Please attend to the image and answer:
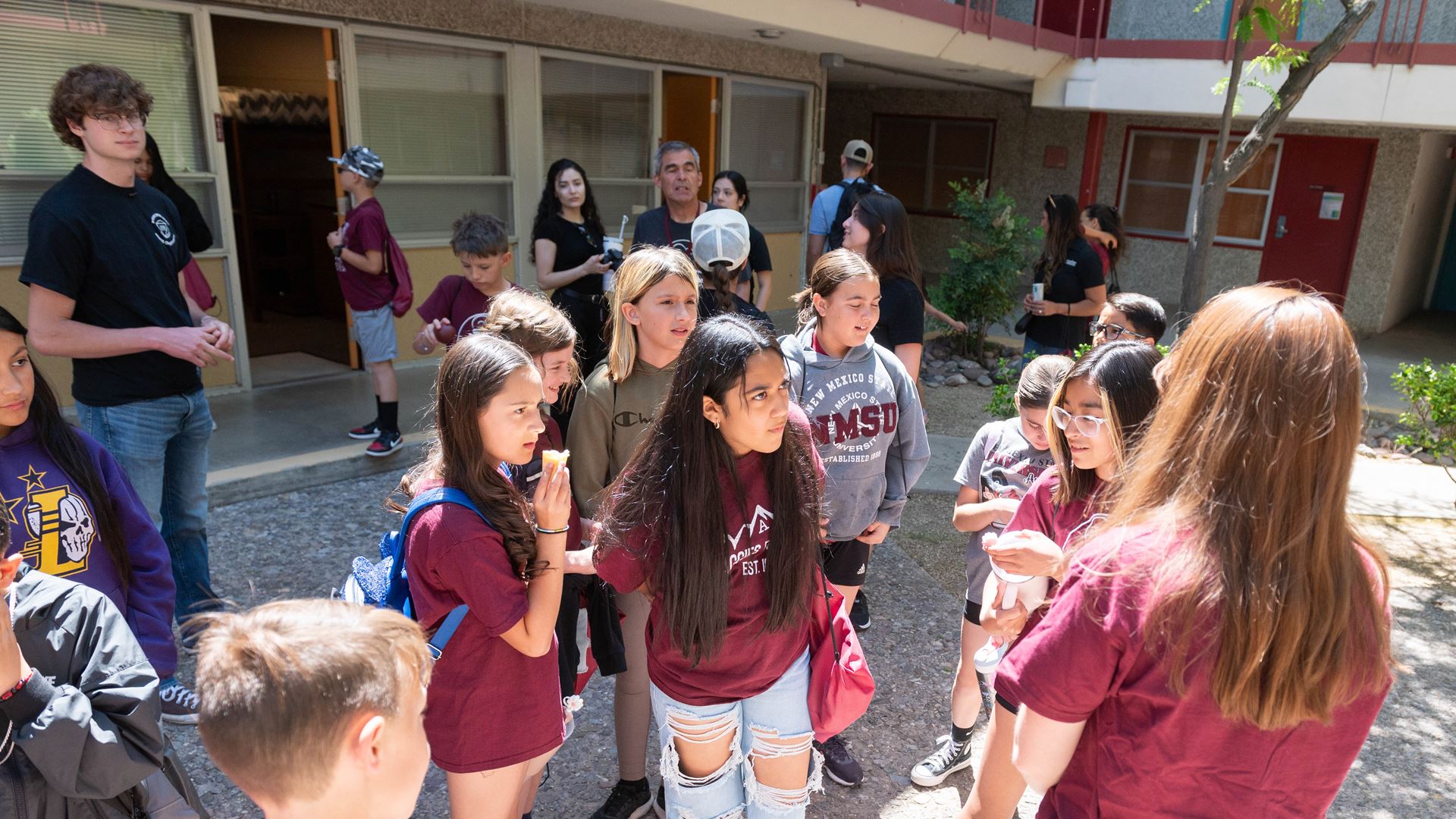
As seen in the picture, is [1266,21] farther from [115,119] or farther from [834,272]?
[115,119]

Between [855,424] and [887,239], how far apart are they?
1.33m

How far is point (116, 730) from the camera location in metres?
1.63

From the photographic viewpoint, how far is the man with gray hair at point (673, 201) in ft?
15.6

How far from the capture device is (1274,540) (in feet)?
4.08

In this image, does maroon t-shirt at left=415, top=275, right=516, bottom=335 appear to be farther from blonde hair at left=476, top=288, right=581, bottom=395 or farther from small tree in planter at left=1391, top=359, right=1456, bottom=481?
small tree in planter at left=1391, top=359, right=1456, bottom=481

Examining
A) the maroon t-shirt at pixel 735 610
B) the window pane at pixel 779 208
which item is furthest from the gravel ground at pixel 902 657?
the window pane at pixel 779 208

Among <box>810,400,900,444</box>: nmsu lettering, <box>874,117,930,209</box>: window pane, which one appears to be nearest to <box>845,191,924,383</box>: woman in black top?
<box>810,400,900,444</box>: nmsu lettering

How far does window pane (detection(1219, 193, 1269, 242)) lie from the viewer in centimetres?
1216

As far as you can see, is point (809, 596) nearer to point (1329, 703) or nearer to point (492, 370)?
point (492, 370)

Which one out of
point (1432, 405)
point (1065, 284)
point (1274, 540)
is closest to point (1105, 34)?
point (1065, 284)

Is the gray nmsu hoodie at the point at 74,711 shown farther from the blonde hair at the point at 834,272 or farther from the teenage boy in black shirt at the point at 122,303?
the blonde hair at the point at 834,272

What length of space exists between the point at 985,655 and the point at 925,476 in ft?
12.4

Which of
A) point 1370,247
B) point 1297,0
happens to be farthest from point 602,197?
point 1370,247

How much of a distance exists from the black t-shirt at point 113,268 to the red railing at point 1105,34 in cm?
572
